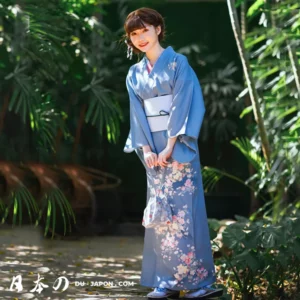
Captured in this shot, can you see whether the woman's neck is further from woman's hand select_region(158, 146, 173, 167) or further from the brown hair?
woman's hand select_region(158, 146, 173, 167)

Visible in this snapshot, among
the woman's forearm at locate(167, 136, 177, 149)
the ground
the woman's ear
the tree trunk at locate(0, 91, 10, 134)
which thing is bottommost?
the ground

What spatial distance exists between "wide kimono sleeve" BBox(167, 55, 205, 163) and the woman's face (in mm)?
165

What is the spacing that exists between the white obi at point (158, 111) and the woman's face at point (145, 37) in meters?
0.27

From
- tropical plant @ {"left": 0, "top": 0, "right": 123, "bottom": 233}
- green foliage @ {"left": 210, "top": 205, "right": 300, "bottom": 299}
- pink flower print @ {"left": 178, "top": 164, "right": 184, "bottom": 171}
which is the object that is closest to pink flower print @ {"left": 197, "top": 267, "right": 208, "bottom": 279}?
green foliage @ {"left": 210, "top": 205, "right": 300, "bottom": 299}

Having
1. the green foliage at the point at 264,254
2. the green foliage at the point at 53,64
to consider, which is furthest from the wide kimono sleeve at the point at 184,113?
the green foliage at the point at 53,64

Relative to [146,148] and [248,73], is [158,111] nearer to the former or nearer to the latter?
[146,148]

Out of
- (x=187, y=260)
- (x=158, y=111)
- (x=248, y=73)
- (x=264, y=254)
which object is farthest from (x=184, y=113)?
(x=248, y=73)

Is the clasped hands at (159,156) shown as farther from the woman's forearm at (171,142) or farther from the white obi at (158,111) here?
the white obi at (158,111)

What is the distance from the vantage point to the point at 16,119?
5.40 meters

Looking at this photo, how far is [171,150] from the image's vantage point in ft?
12.3

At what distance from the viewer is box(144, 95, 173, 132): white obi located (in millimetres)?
3787

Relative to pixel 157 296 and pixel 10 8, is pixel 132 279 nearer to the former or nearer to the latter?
pixel 157 296

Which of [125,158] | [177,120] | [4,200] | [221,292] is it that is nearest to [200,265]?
[221,292]

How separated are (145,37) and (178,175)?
727mm
